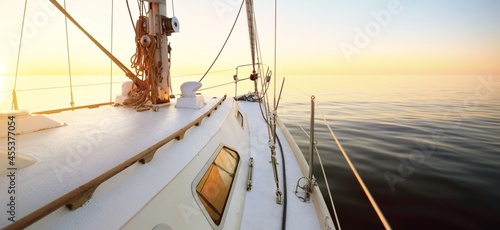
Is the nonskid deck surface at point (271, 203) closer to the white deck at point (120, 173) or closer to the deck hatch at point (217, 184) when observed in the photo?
the white deck at point (120, 173)

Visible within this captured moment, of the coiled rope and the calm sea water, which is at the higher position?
the coiled rope

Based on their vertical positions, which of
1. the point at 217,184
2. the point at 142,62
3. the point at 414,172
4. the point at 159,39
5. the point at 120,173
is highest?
the point at 159,39

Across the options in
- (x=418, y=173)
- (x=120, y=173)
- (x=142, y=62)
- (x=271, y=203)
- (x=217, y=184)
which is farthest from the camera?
(x=418, y=173)

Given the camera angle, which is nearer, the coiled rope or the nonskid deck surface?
the nonskid deck surface

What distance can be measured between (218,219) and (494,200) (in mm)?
5975

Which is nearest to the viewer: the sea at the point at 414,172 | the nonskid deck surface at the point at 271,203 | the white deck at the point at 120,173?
the white deck at the point at 120,173

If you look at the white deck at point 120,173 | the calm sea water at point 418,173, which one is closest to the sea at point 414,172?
the calm sea water at point 418,173

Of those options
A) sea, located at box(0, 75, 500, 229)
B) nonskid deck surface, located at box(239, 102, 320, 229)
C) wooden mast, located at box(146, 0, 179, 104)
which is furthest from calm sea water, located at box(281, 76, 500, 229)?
wooden mast, located at box(146, 0, 179, 104)

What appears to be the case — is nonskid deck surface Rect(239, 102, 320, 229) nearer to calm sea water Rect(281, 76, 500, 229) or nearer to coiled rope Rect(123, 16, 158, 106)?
calm sea water Rect(281, 76, 500, 229)

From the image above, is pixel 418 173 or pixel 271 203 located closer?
pixel 271 203

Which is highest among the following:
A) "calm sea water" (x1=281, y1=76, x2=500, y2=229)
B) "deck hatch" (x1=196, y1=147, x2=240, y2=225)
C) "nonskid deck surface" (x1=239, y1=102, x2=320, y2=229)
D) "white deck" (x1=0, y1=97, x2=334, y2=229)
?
"white deck" (x1=0, y1=97, x2=334, y2=229)

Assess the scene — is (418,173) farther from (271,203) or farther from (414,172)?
(271,203)

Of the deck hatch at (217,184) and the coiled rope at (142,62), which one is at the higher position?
the coiled rope at (142,62)

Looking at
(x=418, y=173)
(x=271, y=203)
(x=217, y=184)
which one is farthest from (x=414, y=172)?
(x=217, y=184)
